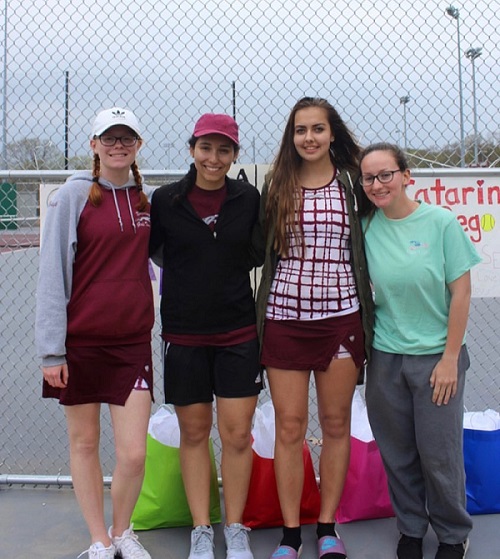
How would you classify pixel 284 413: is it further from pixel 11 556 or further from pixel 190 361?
pixel 11 556

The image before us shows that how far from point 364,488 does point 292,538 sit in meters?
0.52

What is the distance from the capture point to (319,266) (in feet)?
8.77

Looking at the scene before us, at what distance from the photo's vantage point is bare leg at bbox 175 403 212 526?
2.85 m

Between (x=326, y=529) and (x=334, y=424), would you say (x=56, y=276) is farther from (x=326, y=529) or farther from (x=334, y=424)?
(x=326, y=529)

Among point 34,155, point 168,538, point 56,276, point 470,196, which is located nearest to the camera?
point 56,276

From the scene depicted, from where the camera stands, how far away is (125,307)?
2.59 metres

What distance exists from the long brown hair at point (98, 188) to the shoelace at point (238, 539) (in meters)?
1.47

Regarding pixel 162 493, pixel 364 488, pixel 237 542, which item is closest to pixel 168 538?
pixel 162 493

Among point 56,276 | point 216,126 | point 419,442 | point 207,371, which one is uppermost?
point 216,126

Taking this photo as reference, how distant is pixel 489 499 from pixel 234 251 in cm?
184

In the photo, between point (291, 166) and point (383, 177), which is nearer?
point (383, 177)

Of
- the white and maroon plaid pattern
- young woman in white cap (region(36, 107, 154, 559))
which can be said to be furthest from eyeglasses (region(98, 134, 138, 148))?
the white and maroon plaid pattern

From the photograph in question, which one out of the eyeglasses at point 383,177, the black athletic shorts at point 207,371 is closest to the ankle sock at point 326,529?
the black athletic shorts at point 207,371

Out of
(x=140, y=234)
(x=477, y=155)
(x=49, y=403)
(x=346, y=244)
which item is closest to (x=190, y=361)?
(x=140, y=234)
